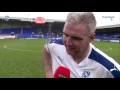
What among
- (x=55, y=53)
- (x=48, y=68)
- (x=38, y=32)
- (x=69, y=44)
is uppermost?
(x=69, y=44)

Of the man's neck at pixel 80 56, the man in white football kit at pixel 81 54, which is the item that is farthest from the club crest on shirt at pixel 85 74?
the man's neck at pixel 80 56

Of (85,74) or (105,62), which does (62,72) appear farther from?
(105,62)

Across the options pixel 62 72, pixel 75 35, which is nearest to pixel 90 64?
pixel 62 72

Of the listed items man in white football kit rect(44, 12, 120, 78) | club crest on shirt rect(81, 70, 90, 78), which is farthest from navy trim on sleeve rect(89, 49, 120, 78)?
club crest on shirt rect(81, 70, 90, 78)

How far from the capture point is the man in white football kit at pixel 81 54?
205 centimetres

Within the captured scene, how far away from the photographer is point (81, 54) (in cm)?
238

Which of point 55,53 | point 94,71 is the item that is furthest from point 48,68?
point 94,71

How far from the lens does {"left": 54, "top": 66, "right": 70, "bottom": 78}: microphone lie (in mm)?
2300

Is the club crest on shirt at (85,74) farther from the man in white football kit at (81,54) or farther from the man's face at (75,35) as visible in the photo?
the man's face at (75,35)

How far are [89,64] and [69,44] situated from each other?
1.25ft

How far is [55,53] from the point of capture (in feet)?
8.81

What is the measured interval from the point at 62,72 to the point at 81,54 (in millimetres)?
265

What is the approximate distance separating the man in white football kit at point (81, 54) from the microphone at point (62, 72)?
3cm
